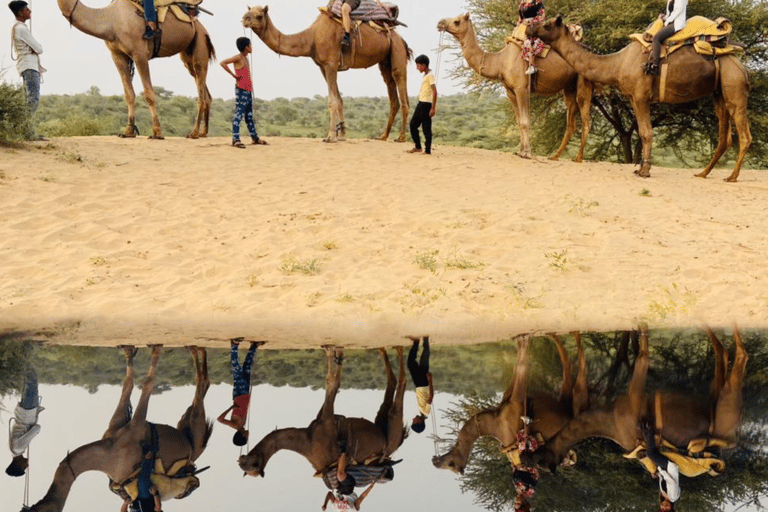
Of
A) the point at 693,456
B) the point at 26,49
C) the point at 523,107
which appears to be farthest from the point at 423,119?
the point at 693,456

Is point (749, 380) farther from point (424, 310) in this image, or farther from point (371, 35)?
point (371, 35)

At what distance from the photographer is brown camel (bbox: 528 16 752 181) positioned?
16.3 metres

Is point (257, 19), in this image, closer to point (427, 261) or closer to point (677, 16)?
point (677, 16)

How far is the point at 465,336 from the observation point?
9102 mm

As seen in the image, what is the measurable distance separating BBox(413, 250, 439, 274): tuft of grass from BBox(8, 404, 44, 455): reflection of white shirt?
592 cm

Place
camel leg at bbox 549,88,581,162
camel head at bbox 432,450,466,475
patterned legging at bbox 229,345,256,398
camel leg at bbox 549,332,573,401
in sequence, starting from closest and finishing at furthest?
1. camel head at bbox 432,450,466,475
2. camel leg at bbox 549,332,573,401
3. patterned legging at bbox 229,345,256,398
4. camel leg at bbox 549,88,581,162

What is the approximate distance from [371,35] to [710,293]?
422 inches

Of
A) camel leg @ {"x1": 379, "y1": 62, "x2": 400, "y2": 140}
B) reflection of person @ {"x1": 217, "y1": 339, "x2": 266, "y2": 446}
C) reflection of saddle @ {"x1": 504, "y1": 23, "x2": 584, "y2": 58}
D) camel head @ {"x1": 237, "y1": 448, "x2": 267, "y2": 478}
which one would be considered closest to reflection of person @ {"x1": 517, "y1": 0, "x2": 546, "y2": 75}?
reflection of saddle @ {"x1": 504, "y1": 23, "x2": 584, "y2": 58}

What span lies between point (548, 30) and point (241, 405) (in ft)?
41.1

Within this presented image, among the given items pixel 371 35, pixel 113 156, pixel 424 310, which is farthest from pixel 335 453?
pixel 371 35

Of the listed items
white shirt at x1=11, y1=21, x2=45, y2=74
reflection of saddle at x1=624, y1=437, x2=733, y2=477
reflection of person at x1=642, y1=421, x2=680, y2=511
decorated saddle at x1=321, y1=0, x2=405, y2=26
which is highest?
decorated saddle at x1=321, y1=0, x2=405, y2=26

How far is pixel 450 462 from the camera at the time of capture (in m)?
5.18

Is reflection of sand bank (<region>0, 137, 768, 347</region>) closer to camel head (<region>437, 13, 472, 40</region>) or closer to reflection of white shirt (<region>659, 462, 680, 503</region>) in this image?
camel head (<region>437, 13, 472, 40</region>)

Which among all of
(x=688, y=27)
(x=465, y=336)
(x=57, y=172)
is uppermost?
(x=688, y=27)
